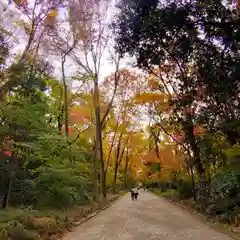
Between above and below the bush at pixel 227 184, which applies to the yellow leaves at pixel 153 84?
above

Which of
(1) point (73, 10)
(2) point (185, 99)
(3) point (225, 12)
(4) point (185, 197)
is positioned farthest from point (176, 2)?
(4) point (185, 197)

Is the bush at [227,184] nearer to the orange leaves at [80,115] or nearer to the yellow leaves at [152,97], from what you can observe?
the yellow leaves at [152,97]

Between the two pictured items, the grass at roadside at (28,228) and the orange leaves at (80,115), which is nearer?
the grass at roadside at (28,228)

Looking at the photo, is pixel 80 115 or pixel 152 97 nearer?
pixel 152 97

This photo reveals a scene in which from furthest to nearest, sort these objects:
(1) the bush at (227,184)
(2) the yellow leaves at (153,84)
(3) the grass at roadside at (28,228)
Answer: (2) the yellow leaves at (153,84) < (1) the bush at (227,184) < (3) the grass at roadside at (28,228)

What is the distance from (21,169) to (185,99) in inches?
432

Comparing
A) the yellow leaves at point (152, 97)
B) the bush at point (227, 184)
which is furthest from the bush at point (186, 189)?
the bush at point (227, 184)

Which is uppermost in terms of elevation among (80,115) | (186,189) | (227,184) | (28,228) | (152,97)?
(80,115)

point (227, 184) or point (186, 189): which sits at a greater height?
point (186, 189)

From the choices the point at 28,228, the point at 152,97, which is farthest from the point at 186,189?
the point at 28,228

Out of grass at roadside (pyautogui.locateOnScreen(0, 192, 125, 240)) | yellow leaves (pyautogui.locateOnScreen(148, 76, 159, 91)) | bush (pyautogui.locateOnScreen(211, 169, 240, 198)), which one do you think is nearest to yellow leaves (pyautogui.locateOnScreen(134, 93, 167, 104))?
yellow leaves (pyautogui.locateOnScreen(148, 76, 159, 91))

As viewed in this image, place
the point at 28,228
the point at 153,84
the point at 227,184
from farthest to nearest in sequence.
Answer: the point at 153,84
the point at 227,184
the point at 28,228

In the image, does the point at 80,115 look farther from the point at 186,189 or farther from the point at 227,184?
the point at 227,184

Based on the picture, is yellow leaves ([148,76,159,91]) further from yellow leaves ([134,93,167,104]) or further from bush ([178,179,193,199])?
bush ([178,179,193,199])
